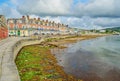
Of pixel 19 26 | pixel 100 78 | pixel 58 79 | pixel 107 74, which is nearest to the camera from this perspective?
pixel 58 79

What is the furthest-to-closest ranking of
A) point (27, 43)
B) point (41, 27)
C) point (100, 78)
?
point (41, 27)
point (27, 43)
point (100, 78)

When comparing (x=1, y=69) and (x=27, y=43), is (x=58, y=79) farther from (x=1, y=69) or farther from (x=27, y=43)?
(x=27, y=43)

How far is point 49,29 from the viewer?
164750 mm

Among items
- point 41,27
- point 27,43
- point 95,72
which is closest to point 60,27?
point 41,27

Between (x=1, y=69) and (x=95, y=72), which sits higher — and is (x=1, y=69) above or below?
above

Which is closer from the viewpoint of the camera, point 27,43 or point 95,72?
point 95,72

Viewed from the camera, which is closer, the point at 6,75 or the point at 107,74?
the point at 6,75

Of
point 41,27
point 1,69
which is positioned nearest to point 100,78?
point 1,69

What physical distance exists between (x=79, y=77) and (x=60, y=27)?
169898 mm

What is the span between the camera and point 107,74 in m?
25.7

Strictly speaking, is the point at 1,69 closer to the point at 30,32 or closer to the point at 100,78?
the point at 100,78

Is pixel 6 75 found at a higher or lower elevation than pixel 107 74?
higher

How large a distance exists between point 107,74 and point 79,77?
156 inches

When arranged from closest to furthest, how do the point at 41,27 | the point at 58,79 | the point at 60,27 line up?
the point at 58,79 → the point at 41,27 → the point at 60,27
